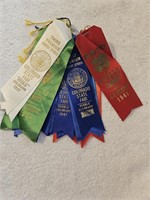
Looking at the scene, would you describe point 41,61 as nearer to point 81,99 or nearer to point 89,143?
point 81,99

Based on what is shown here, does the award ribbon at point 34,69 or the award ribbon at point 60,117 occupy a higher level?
the award ribbon at point 34,69

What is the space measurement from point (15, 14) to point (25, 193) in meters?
0.45

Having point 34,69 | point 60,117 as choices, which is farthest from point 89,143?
point 34,69

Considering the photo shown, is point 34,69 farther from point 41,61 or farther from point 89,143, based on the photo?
point 89,143

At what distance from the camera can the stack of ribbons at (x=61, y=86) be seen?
702mm

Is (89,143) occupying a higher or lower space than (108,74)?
lower

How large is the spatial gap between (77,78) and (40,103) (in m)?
0.11

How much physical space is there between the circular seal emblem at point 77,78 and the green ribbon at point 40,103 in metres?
0.03

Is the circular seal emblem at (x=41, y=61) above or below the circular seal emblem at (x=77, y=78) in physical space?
above

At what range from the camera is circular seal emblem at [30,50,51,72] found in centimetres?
70

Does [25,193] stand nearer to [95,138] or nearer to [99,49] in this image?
[95,138]

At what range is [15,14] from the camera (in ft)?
2.40

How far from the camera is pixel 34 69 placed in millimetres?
705

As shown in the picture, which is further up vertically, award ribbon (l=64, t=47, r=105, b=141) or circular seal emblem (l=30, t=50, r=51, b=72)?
circular seal emblem (l=30, t=50, r=51, b=72)
